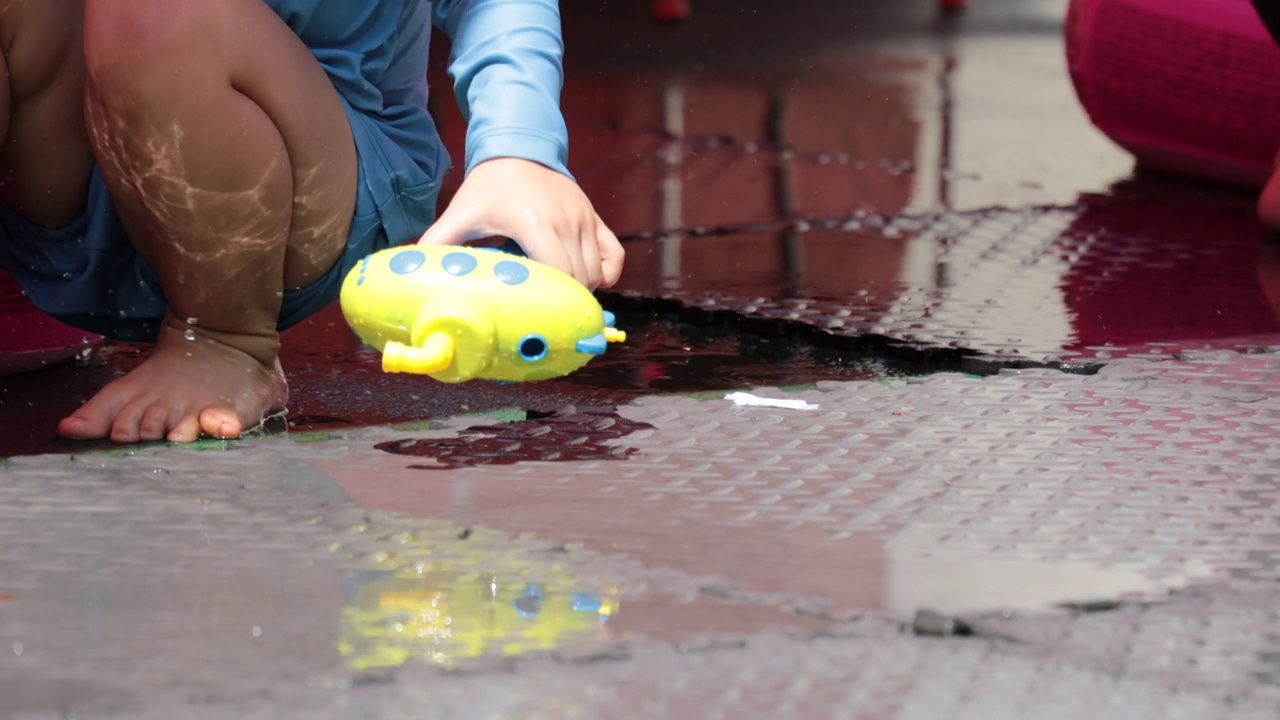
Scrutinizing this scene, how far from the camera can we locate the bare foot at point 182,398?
129 cm

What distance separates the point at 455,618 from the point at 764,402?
0.53 m

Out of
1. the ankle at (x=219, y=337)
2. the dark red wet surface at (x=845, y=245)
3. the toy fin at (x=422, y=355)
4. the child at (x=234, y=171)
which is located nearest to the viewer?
the toy fin at (x=422, y=355)

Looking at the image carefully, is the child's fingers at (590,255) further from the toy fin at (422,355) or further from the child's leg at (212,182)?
the child's leg at (212,182)

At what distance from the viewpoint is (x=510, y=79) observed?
4.17ft

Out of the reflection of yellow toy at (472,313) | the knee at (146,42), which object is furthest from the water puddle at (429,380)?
the knee at (146,42)

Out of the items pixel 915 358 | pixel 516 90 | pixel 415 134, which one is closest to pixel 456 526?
pixel 516 90

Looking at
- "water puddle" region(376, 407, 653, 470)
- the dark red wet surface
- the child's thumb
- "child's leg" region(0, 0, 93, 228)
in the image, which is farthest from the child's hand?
"child's leg" region(0, 0, 93, 228)

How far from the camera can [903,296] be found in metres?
1.85

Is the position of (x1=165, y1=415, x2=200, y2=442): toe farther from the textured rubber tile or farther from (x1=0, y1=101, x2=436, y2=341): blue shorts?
(x1=0, y1=101, x2=436, y2=341): blue shorts

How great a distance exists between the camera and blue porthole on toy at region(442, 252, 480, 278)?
3.76 feet

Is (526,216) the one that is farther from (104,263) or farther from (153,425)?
(104,263)

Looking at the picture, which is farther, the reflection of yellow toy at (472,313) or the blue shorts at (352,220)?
the blue shorts at (352,220)

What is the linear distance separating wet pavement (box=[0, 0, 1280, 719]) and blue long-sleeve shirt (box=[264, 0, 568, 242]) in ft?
0.62

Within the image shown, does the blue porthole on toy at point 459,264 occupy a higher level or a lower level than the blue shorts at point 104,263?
higher
